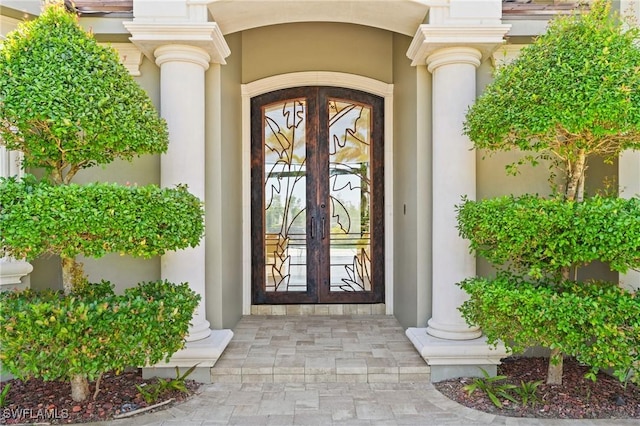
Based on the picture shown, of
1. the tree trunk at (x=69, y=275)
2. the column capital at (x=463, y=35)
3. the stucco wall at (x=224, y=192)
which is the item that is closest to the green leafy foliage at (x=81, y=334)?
the tree trunk at (x=69, y=275)

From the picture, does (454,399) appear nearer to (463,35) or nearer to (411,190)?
(411,190)

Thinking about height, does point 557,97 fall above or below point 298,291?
above

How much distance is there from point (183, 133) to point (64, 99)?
3.31ft

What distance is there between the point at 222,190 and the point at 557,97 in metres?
2.84

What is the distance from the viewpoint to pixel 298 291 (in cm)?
495

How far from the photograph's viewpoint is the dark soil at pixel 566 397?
2770 millimetres

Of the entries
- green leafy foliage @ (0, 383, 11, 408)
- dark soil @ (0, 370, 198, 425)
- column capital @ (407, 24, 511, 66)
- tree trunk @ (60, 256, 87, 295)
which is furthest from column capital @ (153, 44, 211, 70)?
green leafy foliage @ (0, 383, 11, 408)

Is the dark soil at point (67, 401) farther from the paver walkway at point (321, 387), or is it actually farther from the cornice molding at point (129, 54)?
the cornice molding at point (129, 54)

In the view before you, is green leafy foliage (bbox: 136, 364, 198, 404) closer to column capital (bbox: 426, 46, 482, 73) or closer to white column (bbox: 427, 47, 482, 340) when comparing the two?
white column (bbox: 427, 47, 482, 340)

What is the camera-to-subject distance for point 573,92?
2.42 m

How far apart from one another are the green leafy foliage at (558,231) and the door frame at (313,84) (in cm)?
203

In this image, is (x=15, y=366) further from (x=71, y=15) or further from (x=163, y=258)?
(x=71, y=15)

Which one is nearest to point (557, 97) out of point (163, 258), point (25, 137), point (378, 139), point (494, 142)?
point (494, 142)

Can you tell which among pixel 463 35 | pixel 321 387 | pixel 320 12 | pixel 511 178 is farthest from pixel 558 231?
pixel 320 12
